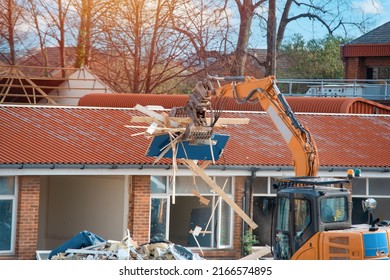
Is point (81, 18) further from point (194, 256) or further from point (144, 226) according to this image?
point (194, 256)

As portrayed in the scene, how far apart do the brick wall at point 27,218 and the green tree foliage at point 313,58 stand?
33.8 metres

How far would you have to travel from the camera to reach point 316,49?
57.2m

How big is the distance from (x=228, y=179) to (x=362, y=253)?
9389 millimetres

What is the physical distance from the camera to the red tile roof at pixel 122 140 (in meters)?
23.3

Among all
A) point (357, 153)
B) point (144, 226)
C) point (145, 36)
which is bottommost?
point (144, 226)

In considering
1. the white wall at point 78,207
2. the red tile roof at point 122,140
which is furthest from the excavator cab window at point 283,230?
the white wall at point 78,207

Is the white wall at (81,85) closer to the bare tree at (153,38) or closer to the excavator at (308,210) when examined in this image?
the bare tree at (153,38)


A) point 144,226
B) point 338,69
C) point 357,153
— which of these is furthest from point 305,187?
point 338,69

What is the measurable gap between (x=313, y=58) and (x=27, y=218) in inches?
1413

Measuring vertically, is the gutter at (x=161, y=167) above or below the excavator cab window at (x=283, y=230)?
above

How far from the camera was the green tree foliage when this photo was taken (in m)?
55.9

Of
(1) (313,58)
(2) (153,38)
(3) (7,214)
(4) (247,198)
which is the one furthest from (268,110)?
(1) (313,58)

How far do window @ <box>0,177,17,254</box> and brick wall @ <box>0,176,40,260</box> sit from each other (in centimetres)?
13

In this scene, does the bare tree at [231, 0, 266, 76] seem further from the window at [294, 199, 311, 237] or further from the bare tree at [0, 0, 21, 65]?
the window at [294, 199, 311, 237]
